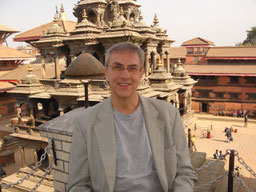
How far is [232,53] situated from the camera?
29.6 m

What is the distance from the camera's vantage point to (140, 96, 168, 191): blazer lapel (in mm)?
2121

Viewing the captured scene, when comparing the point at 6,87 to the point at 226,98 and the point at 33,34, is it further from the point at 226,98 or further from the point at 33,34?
the point at 226,98

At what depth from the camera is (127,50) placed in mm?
2186

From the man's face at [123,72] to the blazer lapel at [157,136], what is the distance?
26cm

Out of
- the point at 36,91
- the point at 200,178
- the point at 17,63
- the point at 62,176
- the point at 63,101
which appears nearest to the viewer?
the point at 62,176

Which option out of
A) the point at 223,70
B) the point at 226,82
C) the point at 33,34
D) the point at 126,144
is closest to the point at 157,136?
the point at 126,144

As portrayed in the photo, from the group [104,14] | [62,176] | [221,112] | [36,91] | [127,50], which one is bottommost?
[221,112]

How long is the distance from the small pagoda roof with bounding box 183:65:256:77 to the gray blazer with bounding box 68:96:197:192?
Result: 2659cm

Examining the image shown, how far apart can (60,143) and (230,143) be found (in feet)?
56.4

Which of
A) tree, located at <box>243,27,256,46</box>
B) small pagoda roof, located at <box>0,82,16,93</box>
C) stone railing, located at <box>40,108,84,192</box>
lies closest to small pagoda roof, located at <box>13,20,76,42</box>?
small pagoda roof, located at <box>0,82,16,93</box>

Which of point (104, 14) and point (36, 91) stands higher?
point (104, 14)

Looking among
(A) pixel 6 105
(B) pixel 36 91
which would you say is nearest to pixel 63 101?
(B) pixel 36 91

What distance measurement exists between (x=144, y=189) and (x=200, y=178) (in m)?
6.09

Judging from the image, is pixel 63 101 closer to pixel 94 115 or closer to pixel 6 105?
pixel 94 115
